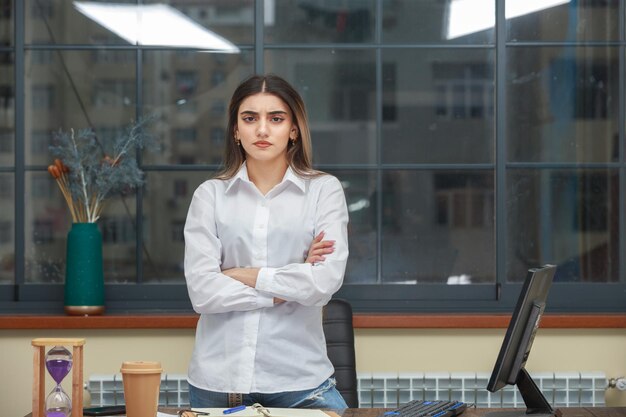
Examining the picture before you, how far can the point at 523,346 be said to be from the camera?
8.56 ft

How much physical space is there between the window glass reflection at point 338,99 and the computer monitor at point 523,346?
1.65 meters

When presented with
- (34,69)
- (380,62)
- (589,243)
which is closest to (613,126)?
(589,243)

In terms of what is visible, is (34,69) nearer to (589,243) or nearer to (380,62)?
(380,62)

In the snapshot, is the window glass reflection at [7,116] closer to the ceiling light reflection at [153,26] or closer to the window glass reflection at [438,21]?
the ceiling light reflection at [153,26]

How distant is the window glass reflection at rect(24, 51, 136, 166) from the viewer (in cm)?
418

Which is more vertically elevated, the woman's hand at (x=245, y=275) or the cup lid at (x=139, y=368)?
the woman's hand at (x=245, y=275)

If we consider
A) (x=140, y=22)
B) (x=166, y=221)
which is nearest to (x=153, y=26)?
(x=140, y=22)

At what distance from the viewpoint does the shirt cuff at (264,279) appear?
263 centimetres

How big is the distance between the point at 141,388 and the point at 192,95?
228 centimetres

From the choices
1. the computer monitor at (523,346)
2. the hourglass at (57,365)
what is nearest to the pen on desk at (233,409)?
the hourglass at (57,365)

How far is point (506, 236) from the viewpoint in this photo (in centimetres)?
421

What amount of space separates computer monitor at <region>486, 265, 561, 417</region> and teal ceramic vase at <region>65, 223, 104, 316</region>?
73.4 inches

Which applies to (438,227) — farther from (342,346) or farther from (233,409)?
(233,409)

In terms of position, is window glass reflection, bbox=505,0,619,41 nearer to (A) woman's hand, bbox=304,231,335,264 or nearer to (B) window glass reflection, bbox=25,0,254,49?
(B) window glass reflection, bbox=25,0,254,49
